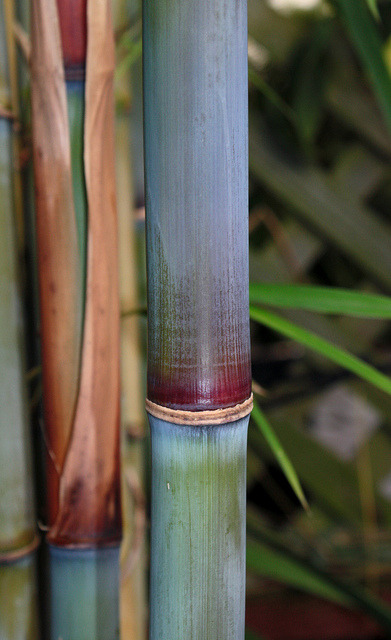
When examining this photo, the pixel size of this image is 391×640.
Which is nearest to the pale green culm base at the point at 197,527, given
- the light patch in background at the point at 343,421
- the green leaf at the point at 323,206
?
the green leaf at the point at 323,206

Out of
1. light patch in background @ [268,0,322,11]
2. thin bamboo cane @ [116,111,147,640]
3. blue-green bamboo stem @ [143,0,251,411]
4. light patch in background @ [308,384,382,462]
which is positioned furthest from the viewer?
light patch in background @ [308,384,382,462]

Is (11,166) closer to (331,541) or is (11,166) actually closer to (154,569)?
→ (154,569)

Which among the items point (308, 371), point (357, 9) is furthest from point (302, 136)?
point (357, 9)

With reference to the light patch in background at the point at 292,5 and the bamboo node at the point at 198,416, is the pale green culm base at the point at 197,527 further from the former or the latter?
the light patch in background at the point at 292,5

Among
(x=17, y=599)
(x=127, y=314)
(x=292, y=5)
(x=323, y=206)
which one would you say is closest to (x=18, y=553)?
(x=17, y=599)

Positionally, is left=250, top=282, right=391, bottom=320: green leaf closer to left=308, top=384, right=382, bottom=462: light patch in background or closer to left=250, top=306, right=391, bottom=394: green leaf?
left=250, top=306, right=391, bottom=394: green leaf

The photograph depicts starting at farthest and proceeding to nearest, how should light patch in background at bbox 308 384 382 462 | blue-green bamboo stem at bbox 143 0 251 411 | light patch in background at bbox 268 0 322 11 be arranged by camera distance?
1. light patch in background at bbox 308 384 382 462
2. light patch in background at bbox 268 0 322 11
3. blue-green bamboo stem at bbox 143 0 251 411

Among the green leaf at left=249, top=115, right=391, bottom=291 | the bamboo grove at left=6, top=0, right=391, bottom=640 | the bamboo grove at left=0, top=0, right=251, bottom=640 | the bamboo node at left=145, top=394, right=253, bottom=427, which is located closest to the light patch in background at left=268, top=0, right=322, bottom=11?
the green leaf at left=249, top=115, right=391, bottom=291
